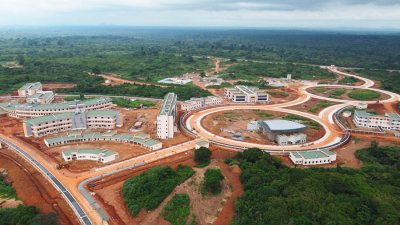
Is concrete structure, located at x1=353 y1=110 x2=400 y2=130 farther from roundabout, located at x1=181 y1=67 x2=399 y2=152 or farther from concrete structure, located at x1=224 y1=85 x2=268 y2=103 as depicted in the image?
concrete structure, located at x1=224 y1=85 x2=268 y2=103

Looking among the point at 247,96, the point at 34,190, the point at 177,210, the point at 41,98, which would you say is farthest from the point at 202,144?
the point at 41,98

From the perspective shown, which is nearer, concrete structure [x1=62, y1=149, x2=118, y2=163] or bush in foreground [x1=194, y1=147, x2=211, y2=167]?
bush in foreground [x1=194, y1=147, x2=211, y2=167]

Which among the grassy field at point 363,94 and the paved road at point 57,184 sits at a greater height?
the grassy field at point 363,94

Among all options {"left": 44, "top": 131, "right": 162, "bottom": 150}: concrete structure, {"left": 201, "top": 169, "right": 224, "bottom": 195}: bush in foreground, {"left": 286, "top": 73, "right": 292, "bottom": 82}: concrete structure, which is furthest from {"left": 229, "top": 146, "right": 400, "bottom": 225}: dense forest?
{"left": 286, "top": 73, "right": 292, "bottom": 82}: concrete structure

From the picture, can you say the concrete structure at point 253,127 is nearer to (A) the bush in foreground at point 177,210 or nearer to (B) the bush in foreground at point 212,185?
(B) the bush in foreground at point 212,185

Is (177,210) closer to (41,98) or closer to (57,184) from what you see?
(57,184)

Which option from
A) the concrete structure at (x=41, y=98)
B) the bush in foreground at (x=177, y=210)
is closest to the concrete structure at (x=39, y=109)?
the concrete structure at (x=41, y=98)
